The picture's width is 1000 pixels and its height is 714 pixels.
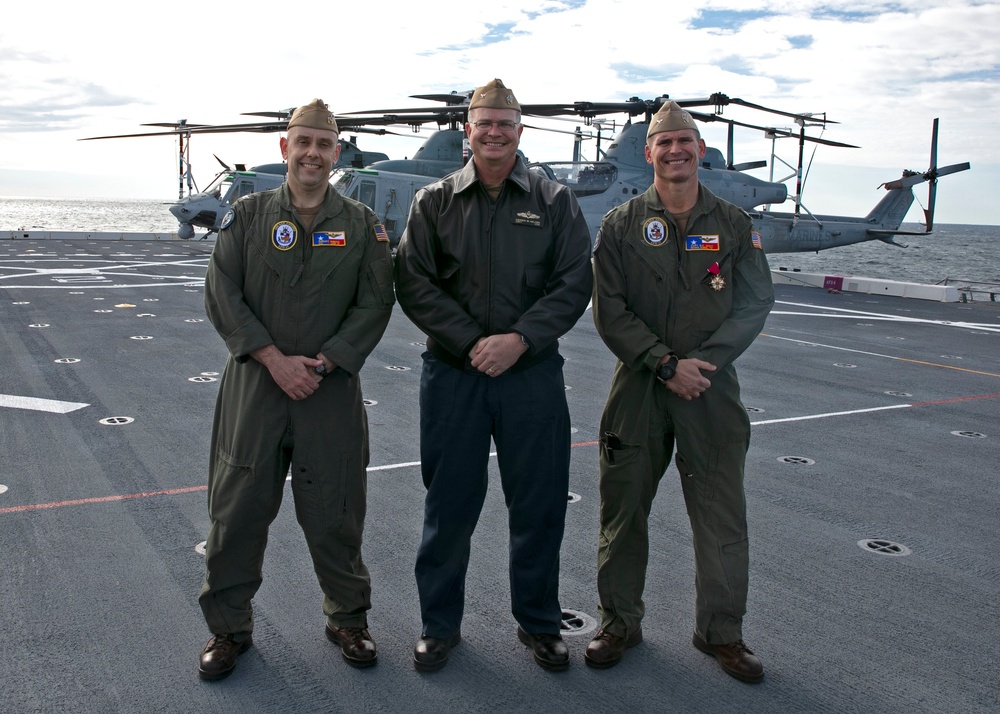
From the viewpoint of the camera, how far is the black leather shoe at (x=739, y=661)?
2.50 meters

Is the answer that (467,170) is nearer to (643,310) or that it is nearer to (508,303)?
(508,303)

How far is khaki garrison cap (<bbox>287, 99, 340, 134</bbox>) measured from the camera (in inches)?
105

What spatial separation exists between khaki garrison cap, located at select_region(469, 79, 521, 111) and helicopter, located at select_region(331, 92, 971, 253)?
1441 cm

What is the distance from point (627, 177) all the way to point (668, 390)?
17908 mm

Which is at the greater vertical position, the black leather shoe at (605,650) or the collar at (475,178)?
the collar at (475,178)

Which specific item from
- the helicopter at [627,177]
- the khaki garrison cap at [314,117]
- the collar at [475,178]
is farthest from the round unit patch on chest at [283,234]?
the helicopter at [627,177]

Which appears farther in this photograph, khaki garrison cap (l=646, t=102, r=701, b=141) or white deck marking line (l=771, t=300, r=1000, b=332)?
white deck marking line (l=771, t=300, r=1000, b=332)

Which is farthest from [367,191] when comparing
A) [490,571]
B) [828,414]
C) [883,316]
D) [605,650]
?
[605,650]

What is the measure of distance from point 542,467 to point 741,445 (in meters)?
0.70

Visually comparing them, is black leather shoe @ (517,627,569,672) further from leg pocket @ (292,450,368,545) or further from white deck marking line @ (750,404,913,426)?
white deck marking line @ (750,404,913,426)

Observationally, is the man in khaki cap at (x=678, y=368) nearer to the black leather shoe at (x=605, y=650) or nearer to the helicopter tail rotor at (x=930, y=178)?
the black leather shoe at (x=605, y=650)

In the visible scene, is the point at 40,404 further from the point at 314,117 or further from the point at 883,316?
the point at 883,316

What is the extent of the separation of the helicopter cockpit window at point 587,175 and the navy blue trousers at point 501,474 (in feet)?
57.4

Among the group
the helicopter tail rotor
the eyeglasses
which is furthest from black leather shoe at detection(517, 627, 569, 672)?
the helicopter tail rotor
